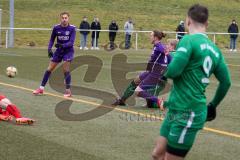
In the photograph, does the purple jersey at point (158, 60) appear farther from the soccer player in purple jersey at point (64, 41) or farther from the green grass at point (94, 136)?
the soccer player in purple jersey at point (64, 41)

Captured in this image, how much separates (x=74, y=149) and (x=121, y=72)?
41.9ft

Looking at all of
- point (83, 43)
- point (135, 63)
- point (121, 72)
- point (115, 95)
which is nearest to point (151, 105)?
point (115, 95)

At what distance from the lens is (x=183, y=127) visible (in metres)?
4.97

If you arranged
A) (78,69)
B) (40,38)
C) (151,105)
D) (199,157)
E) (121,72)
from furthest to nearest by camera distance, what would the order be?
(40,38)
(78,69)
(121,72)
(151,105)
(199,157)

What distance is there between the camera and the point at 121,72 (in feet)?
67.8

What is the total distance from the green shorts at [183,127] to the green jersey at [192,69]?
51 mm

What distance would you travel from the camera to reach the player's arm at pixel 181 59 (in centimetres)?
482

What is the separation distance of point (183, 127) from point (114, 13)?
53.6 m

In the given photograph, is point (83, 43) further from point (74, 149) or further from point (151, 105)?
point (74, 149)

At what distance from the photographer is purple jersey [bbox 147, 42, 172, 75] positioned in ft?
37.6

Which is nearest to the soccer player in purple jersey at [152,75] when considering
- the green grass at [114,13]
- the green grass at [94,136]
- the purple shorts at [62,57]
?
the green grass at [94,136]

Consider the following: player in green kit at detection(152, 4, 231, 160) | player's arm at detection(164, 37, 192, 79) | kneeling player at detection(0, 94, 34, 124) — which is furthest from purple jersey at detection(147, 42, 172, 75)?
player's arm at detection(164, 37, 192, 79)

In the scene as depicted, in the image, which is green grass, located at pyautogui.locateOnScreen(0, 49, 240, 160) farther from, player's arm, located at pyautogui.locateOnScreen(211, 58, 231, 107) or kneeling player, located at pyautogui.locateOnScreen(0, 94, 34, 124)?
player's arm, located at pyautogui.locateOnScreen(211, 58, 231, 107)

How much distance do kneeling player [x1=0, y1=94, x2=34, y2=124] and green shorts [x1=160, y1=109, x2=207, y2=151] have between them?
5072 millimetres
